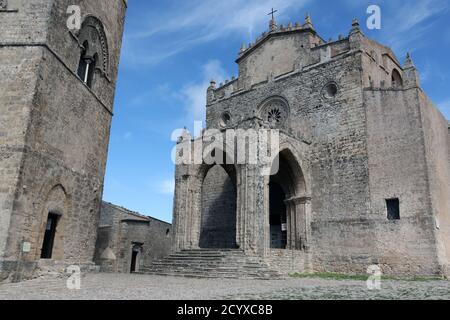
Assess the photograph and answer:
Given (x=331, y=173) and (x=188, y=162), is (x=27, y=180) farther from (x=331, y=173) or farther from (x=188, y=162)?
(x=331, y=173)

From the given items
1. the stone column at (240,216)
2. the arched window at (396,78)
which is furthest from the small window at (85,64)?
the arched window at (396,78)

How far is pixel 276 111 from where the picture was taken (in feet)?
67.3

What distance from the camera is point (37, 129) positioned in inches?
426

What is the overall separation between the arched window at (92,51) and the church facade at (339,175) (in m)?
5.03

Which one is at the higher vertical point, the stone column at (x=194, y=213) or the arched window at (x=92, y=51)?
the arched window at (x=92, y=51)

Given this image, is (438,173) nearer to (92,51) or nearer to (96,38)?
(92,51)

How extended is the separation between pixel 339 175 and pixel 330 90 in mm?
4322

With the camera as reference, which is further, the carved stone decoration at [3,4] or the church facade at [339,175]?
the church facade at [339,175]

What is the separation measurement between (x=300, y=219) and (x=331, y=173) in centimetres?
258

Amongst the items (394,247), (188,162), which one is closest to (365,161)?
(394,247)

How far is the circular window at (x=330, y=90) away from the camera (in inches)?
711

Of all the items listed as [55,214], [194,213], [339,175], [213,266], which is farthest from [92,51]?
[339,175]

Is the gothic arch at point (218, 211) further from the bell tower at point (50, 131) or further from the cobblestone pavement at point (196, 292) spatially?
the cobblestone pavement at point (196, 292)

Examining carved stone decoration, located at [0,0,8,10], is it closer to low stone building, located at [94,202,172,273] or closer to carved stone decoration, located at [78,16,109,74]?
carved stone decoration, located at [78,16,109,74]
